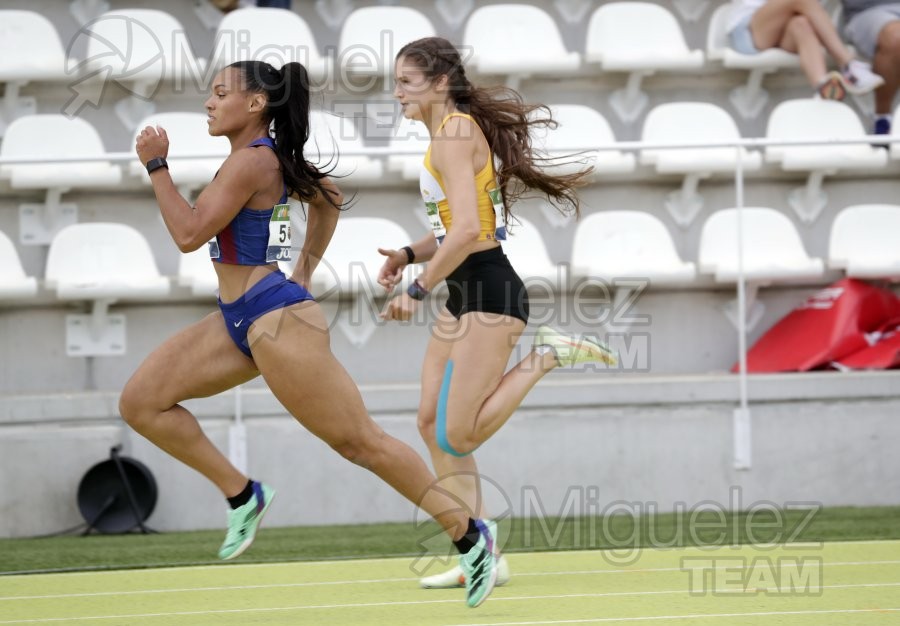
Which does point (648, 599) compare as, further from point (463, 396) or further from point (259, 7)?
point (259, 7)

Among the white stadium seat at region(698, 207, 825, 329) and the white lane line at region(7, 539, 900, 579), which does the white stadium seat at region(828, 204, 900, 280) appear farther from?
the white lane line at region(7, 539, 900, 579)

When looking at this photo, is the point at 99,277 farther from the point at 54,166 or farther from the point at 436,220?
the point at 436,220

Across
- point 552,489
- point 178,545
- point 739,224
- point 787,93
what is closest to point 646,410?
point 552,489

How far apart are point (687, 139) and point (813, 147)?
2.61ft

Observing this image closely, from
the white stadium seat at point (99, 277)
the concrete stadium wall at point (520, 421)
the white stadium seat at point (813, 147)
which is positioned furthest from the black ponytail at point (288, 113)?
the white stadium seat at point (813, 147)

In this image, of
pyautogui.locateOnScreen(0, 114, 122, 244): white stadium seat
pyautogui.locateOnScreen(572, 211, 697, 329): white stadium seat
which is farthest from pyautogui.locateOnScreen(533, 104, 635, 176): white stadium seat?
pyautogui.locateOnScreen(0, 114, 122, 244): white stadium seat

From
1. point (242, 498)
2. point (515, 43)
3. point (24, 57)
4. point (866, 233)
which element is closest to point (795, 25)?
point (866, 233)

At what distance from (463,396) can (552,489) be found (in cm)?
251

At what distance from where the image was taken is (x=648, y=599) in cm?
436

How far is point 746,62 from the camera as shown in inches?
334

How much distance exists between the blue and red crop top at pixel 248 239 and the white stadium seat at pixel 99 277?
335 cm

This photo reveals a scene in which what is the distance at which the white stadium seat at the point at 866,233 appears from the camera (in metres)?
7.75

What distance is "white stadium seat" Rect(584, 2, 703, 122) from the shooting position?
27.9ft

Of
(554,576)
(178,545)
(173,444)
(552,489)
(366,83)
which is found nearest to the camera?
(173,444)
